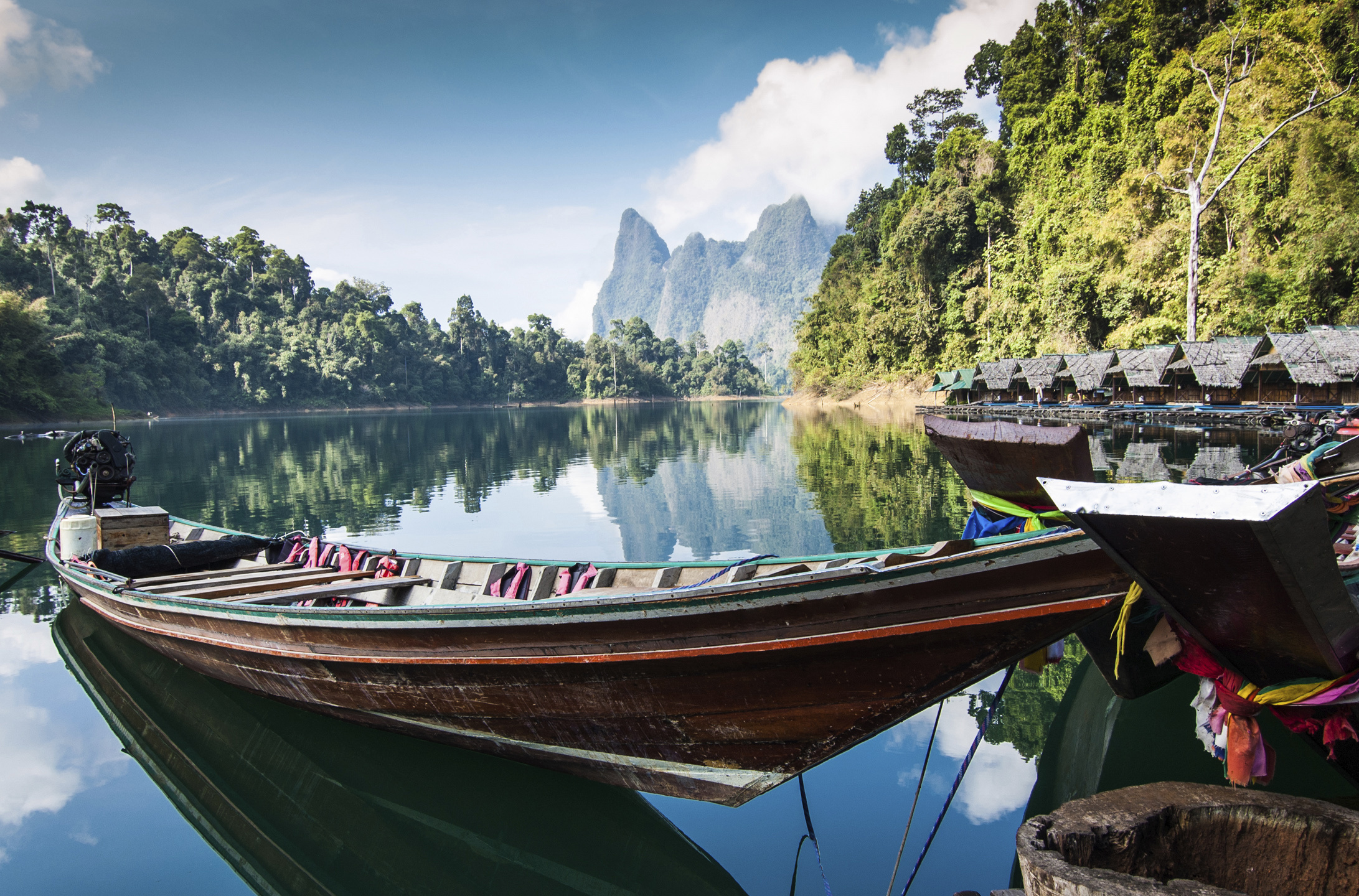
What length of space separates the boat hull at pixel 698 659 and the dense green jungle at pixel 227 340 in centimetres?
4758

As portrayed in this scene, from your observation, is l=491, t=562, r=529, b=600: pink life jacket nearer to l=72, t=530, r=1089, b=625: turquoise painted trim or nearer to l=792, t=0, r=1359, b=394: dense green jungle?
l=72, t=530, r=1089, b=625: turquoise painted trim

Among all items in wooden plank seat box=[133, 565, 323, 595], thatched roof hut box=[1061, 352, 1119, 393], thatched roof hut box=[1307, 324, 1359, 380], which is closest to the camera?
wooden plank seat box=[133, 565, 323, 595]

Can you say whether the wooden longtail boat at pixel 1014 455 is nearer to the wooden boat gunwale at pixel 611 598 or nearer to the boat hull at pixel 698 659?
the wooden boat gunwale at pixel 611 598

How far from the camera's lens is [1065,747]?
15.7ft

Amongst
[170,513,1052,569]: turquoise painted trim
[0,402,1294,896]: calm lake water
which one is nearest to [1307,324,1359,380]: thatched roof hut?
[0,402,1294,896]: calm lake water

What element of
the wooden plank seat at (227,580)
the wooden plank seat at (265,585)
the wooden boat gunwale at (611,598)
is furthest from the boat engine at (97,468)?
the wooden plank seat at (265,585)

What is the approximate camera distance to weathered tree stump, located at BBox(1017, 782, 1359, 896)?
1.87m

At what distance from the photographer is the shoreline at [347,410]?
38.6 meters

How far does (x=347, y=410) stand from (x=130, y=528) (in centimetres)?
6542

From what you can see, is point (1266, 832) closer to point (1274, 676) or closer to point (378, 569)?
point (1274, 676)

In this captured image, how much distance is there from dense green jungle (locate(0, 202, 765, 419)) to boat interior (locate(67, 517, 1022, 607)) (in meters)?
44.5

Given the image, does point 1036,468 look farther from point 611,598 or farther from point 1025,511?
point 611,598

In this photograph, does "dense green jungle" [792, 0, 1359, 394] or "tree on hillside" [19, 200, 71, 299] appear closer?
"dense green jungle" [792, 0, 1359, 394]

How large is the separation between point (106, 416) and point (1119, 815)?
5490 centimetres
